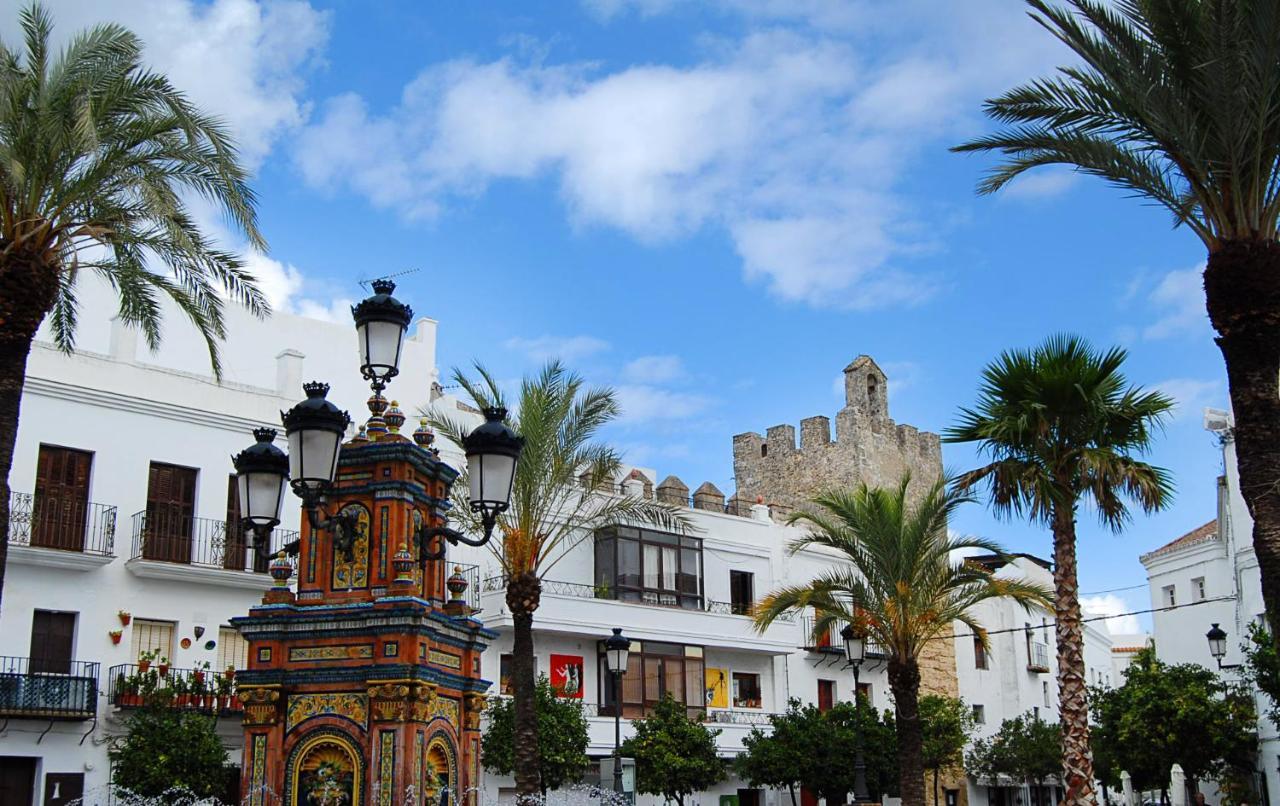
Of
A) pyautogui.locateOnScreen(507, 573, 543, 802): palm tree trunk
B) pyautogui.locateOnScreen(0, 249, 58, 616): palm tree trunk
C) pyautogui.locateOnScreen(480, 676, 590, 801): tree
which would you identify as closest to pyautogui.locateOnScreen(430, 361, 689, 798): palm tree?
pyautogui.locateOnScreen(507, 573, 543, 802): palm tree trunk

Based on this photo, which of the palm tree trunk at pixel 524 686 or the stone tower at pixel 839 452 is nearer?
the palm tree trunk at pixel 524 686

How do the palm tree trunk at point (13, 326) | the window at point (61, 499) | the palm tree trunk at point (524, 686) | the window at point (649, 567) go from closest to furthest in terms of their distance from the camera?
the palm tree trunk at point (13, 326), the palm tree trunk at point (524, 686), the window at point (61, 499), the window at point (649, 567)

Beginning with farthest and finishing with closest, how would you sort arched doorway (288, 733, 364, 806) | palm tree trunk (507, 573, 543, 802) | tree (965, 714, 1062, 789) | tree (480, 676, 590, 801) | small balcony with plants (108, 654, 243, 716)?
tree (965, 714, 1062, 789), tree (480, 676, 590, 801), small balcony with plants (108, 654, 243, 716), palm tree trunk (507, 573, 543, 802), arched doorway (288, 733, 364, 806)

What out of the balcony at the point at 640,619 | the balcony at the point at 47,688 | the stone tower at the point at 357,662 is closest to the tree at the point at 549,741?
the balcony at the point at 640,619

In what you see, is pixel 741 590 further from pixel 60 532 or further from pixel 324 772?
pixel 324 772

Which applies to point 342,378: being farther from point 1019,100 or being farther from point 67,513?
point 1019,100

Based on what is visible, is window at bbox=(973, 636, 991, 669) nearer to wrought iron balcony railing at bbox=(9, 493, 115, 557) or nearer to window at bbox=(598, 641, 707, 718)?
window at bbox=(598, 641, 707, 718)

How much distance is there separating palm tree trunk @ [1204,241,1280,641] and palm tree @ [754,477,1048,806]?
10.9 metres

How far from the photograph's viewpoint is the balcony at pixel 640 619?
31688mm

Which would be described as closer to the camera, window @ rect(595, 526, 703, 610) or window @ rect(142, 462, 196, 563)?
window @ rect(142, 462, 196, 563)

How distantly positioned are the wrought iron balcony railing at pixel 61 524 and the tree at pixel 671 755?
38.4 ft

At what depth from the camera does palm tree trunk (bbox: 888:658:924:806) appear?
24.0 metres

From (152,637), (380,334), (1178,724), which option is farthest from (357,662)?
(1178,724)

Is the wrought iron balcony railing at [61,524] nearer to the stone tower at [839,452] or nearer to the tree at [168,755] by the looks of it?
the tree at [168,755]
